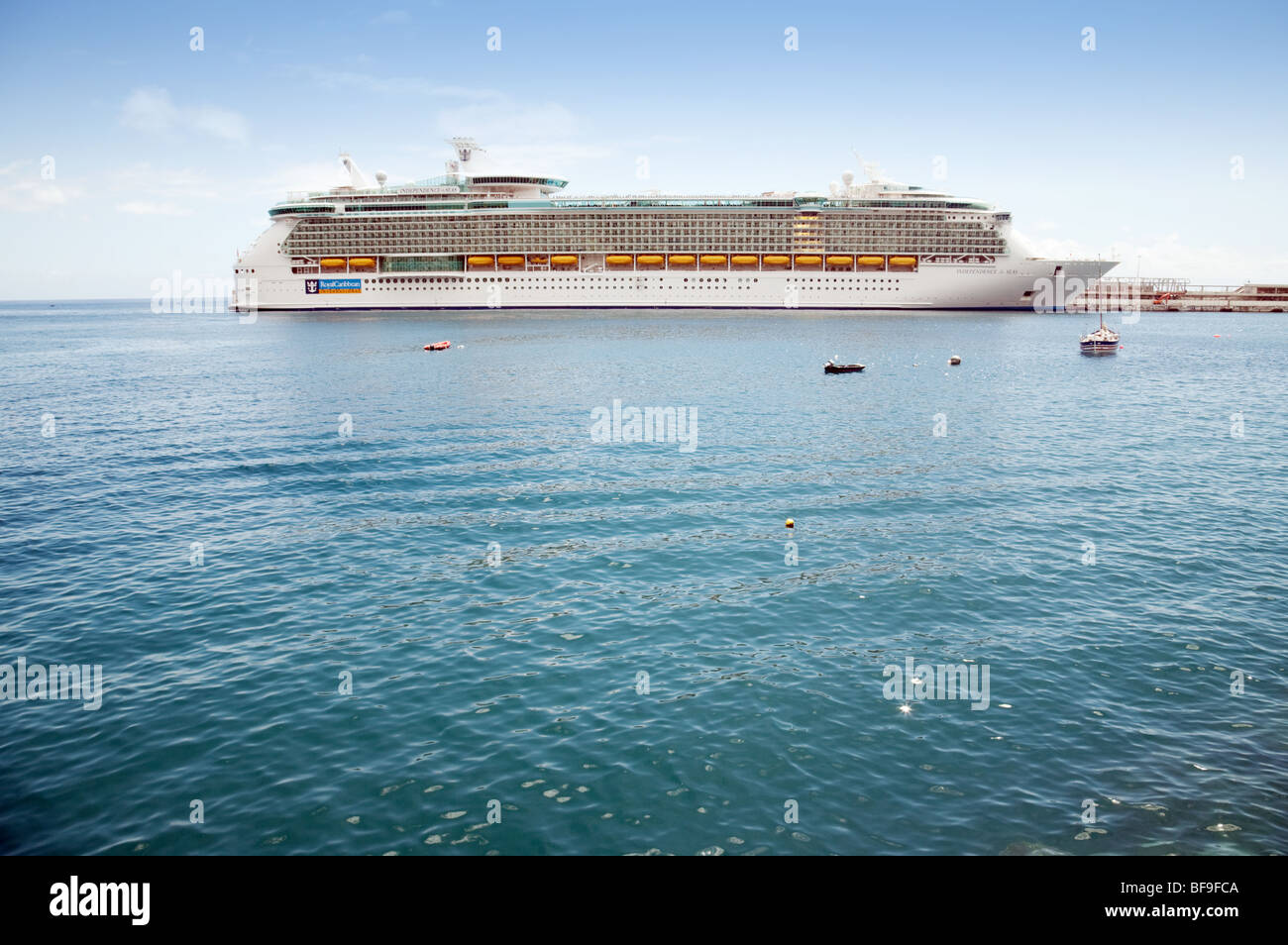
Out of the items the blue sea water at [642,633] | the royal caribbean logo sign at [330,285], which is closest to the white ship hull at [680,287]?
the royal caribbean logo sign at [330,285]

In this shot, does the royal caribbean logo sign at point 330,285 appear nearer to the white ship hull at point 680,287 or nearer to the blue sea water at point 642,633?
the white ship hull at point 680,287

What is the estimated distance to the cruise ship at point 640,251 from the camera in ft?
433

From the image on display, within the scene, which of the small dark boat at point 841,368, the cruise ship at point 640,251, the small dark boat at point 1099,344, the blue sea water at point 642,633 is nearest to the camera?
the blue sea water at point 642,633

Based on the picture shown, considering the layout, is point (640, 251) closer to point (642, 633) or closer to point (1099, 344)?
point (1099, 344)

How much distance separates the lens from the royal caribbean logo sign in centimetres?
13962

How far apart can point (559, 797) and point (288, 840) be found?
4101mm

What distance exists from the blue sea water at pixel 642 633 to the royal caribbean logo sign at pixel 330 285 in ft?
336

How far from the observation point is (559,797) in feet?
42.5

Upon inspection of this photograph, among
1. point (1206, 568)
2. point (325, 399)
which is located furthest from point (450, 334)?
point (1206, 568)

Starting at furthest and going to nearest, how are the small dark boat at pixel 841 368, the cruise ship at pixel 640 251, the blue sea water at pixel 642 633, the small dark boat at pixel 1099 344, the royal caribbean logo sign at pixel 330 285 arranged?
1. the royal caribbean logo sign at pixel 330 285
2. the cruise ship at pixel 640 251
3. the small dark boat at pixel 1099 344
4. the small dark boat at pixel 841 368
5. the blue sea water at pixel 642 633

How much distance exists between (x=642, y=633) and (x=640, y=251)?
125 m

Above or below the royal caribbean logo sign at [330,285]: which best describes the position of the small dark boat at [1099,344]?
below

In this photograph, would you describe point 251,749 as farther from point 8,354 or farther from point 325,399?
point 8,354

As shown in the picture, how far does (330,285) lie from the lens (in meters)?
140
